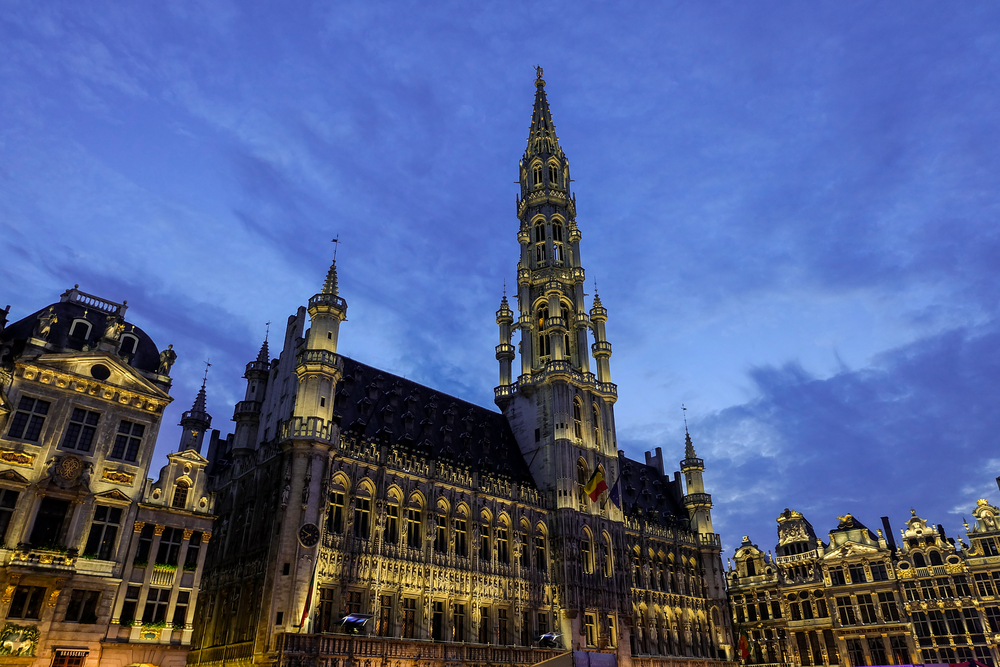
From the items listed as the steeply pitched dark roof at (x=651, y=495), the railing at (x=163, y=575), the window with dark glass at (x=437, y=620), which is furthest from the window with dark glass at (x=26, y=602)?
the steeply pitched dark roof at (x=651, y=495)

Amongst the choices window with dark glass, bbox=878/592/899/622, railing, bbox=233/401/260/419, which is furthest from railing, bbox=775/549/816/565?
railing, bbox=233/401/260/419

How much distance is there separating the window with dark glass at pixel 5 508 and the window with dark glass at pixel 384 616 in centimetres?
2075

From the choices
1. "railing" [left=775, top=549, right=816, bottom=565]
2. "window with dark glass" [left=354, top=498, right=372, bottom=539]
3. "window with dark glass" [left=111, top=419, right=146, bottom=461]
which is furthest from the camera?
"railing" [left=775, top=549, right=816, bottom=565]

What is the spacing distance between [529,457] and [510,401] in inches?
270

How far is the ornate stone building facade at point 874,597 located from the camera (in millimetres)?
67000

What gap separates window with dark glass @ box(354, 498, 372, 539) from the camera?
146 feet

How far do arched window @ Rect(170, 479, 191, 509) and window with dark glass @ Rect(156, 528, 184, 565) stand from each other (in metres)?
1.43

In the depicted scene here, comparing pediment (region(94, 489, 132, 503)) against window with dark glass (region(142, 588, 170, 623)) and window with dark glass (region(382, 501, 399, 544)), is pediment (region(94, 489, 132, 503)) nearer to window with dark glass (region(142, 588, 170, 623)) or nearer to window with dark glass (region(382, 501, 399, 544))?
window with dark glass (region(142, 588, 170, 623))

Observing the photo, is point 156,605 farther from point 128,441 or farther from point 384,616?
point 384,616

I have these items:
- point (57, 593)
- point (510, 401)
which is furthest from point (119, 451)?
point (510, 401)

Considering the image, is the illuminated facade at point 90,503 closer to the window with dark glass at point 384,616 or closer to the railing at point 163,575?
the railing at point 163,575

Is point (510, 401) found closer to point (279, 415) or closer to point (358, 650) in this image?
point (279, 415)

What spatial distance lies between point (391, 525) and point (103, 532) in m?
17.6

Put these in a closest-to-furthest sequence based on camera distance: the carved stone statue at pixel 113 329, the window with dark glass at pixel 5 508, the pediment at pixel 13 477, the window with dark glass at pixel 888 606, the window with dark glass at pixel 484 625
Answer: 1. the window with dark glass at pixel 5 508
2. the pediment at pixel 13 477
3. the carved stone statue at pixel 113 329
4. the window with dark glass at pixel 484 625
5. the window with dark glass at pixel 888 606
